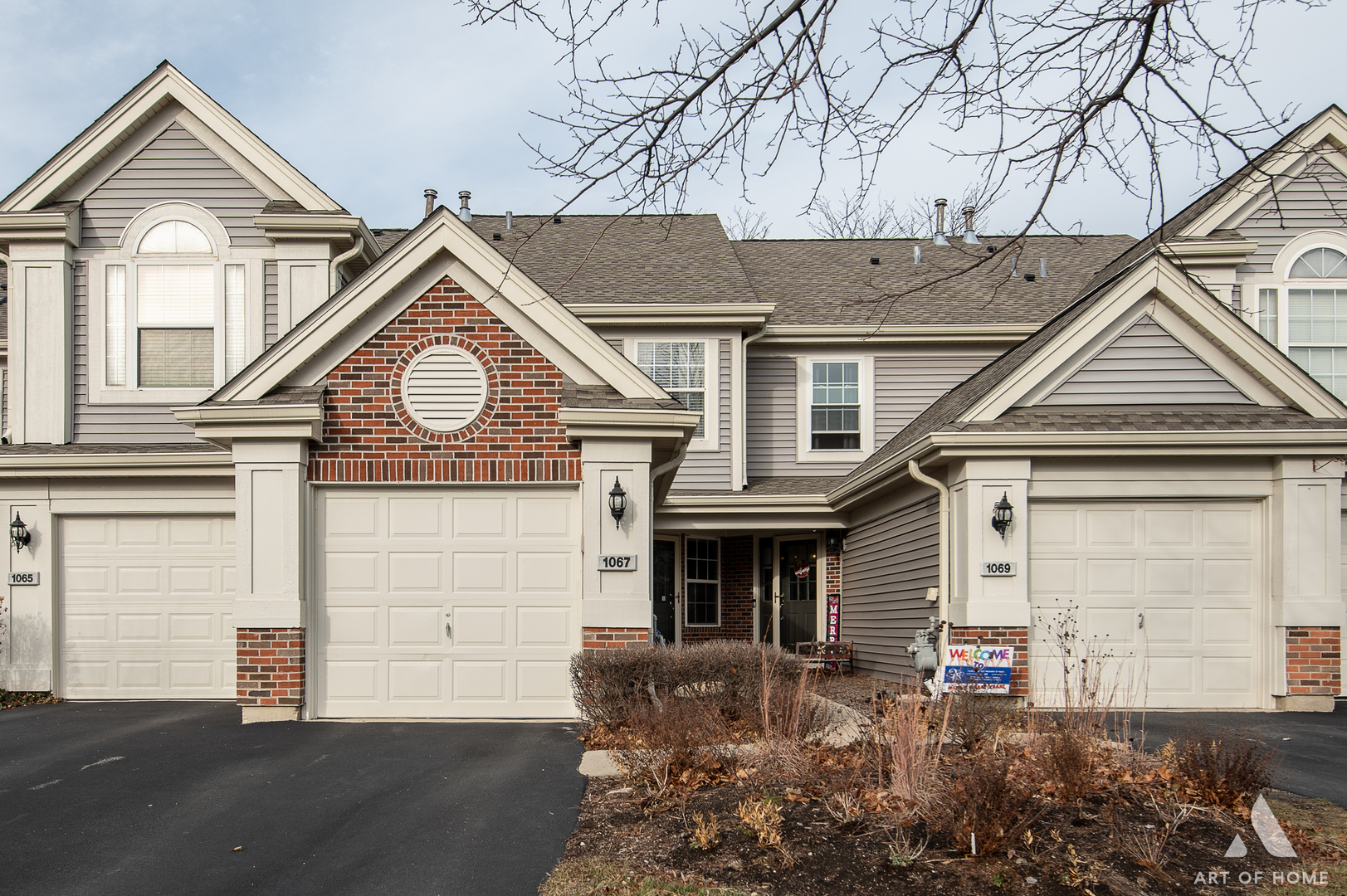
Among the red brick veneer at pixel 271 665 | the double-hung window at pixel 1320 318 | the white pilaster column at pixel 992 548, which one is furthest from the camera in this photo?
the double-hung window at pixel 1320 318

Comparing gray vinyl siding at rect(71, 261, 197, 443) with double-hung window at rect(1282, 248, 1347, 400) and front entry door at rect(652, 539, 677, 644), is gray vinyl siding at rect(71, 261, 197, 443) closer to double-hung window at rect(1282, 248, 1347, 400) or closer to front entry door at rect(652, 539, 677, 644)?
front entry door at rect(652, 539, 677, 644)

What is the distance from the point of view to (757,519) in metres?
15.6

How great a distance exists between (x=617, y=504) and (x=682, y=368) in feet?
19.7

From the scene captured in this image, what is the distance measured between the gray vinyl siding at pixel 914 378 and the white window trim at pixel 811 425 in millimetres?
102

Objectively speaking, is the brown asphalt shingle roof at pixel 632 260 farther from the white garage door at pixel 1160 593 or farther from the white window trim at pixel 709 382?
the white garage door at pixel 1160 593

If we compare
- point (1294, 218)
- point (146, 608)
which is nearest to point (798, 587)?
point (1294, 218)

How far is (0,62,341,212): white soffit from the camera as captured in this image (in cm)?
1317

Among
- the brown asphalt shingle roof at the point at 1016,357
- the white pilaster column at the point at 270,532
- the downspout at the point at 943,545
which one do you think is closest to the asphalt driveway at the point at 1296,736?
the downspout at the point at 943,545

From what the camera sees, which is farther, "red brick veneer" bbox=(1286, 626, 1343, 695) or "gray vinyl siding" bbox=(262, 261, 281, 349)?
"gray vinyl siding" bbox=(262, 261, 281, 349)

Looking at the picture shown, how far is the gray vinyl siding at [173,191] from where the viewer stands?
43.7 feet

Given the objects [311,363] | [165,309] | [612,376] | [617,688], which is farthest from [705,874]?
[165,309]

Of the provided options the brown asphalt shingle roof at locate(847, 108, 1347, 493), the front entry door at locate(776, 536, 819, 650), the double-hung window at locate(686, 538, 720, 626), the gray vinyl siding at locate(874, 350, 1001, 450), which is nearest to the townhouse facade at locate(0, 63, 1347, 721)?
the brown asphalt shingle roof at locate(847, 108, 1347, 493)

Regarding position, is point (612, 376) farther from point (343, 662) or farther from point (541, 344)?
point (343, 662)

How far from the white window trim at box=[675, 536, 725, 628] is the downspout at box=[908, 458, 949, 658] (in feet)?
17.9
